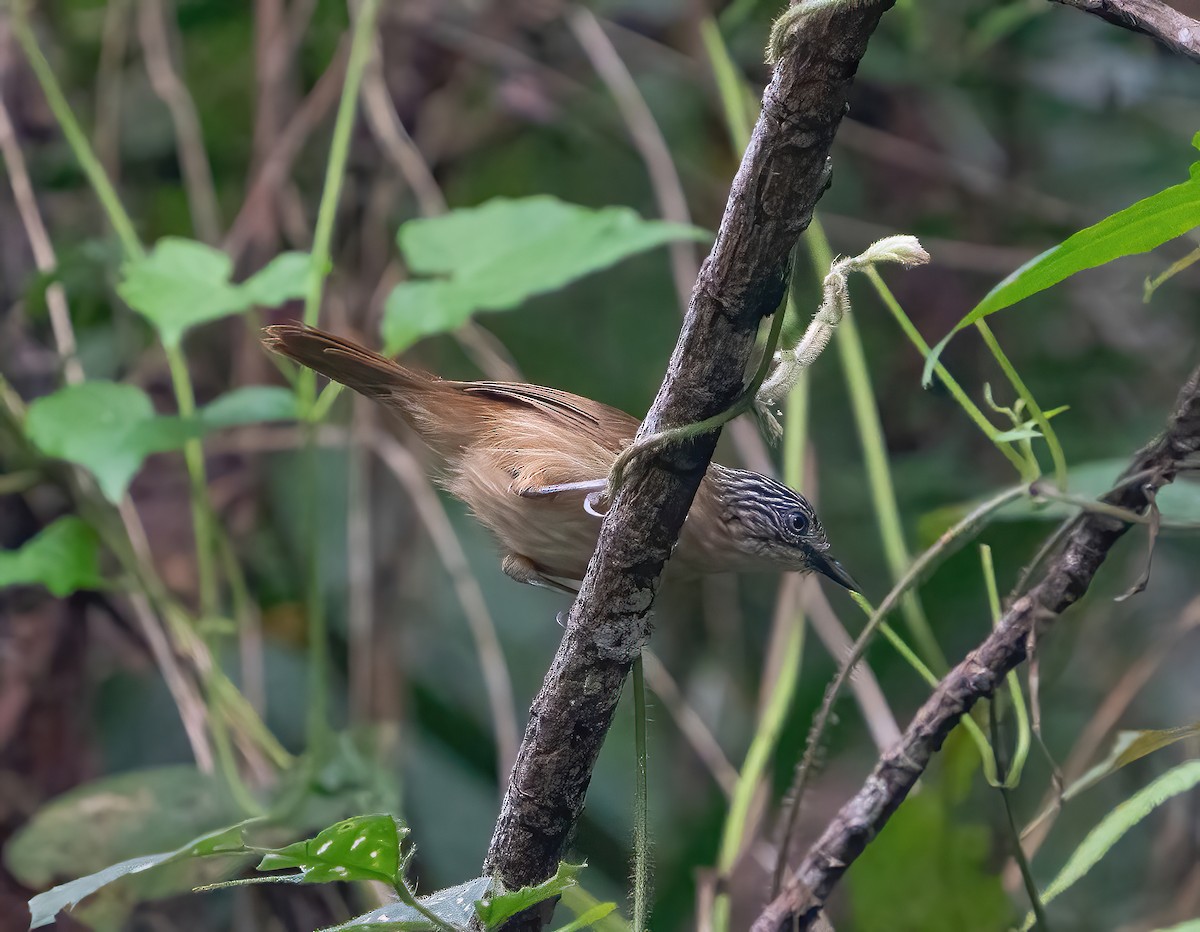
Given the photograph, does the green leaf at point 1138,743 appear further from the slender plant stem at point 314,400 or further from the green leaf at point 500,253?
the slender plant stem at point 314,400

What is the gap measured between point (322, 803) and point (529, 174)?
6.69 feet

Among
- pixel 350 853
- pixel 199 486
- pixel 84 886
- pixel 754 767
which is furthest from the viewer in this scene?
pixel 199 486

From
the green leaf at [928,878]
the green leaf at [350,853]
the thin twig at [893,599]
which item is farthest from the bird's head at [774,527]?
the green leaf at [350,853]

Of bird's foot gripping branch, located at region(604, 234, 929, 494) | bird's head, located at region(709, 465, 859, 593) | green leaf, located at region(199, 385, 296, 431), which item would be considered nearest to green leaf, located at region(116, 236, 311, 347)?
green leaf, located at region(199, 385, 296, 431)

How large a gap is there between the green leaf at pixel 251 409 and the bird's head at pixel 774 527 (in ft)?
2.41

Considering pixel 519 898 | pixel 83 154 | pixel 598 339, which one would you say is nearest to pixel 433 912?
pixel 519 898

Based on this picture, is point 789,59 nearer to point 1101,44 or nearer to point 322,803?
point 322,803

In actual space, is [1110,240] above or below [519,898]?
above

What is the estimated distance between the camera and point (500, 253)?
207 cm

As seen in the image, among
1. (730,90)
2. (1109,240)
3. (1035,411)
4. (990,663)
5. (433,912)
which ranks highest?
(730,90)

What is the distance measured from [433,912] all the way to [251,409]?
1197 mm

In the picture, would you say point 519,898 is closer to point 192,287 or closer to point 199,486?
point 192,287

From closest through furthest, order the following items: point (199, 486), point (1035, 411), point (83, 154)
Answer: point (1035, 411), point (199, 486), point (83, 154)

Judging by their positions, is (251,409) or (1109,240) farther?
(251,409)
